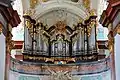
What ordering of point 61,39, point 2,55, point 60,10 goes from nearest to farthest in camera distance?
point 2,55
point 61,39
point 60,10

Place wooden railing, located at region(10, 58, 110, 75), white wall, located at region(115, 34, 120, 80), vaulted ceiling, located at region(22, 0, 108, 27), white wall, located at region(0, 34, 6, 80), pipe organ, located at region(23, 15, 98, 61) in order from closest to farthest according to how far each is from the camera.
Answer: white wall, located at region(0, 34, 6, 80), white wall, located at region(115, 34, 120, 80), wooden railing, located at region(10, 58, 110, 75), pipe organ, located at region(23, 15, 98, 61), vaulted ceiling, located at region(22, 0, 108, 27)

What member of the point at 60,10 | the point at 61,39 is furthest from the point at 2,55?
the point at 60,10

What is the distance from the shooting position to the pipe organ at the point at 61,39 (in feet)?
67.1

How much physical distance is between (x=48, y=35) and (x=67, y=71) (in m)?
2.44

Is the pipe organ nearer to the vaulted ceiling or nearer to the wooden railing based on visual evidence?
the vaulted ceiling

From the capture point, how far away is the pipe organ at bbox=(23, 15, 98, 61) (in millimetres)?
20453

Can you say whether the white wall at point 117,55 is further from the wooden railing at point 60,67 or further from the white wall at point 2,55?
the wooden railing at point 60,67

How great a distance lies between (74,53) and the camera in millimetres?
20797

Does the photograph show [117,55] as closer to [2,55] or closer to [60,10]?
[2,55]

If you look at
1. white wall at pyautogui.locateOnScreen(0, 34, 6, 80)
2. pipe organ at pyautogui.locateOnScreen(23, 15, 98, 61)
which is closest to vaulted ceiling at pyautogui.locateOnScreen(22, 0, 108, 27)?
pipe organ at pyautogui.locateOnScreen(23, 15, 98, 61)

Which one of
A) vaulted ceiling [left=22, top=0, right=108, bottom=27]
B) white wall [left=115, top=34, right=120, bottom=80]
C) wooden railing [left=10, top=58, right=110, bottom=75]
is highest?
vaulted ceiling [left=22, top=0, right=108, bottom=27]

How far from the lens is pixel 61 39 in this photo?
20938 millimetres

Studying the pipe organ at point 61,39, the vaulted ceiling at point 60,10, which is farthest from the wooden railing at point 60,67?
the vaulted ceiling at point 60,10

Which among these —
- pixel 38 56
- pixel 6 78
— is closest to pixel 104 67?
pixel 38 56
